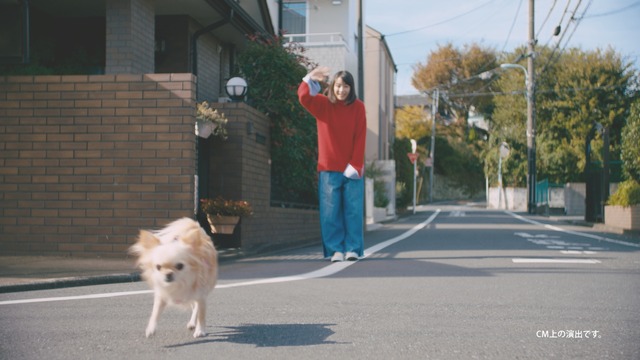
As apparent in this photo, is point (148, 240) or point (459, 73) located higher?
point (459, 73)

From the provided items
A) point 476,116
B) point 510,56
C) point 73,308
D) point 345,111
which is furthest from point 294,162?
point 476,116

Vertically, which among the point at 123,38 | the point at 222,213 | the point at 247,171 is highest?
the point at 123,38

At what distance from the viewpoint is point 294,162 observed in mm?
15227

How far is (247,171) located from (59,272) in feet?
15.9

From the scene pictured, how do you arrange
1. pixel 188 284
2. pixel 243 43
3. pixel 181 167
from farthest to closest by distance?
pixel 243 43 < pixel 181 167 < pixel 188 284

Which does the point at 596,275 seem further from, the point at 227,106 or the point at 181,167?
the point at 227,106

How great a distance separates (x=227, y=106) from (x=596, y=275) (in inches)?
266

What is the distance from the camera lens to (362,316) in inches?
205

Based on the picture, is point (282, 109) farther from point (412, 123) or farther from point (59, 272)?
point (412, 123)

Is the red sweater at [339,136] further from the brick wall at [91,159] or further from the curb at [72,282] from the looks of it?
the brick wall at [91,159]

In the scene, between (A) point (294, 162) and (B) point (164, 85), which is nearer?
(B) point (164, 85)

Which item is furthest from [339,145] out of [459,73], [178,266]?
[459,73]

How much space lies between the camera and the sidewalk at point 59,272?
735 centimetres

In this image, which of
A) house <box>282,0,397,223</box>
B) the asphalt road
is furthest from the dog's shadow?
house <box>282,0,397,223</box>
